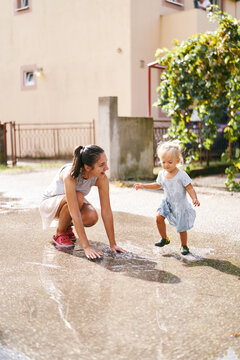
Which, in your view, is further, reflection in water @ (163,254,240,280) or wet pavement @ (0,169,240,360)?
reflection in water @ (163,254,240,280)

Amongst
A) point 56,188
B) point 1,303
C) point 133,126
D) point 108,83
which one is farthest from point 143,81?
point 1,303

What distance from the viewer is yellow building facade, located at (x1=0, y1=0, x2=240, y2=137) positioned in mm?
13734

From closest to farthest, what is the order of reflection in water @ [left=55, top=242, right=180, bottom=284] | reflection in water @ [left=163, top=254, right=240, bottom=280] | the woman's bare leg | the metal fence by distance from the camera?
A: 1. reflection in water @ [left=55, top=242, right=180, bottom=284]
2. reflection in water @ [left=163, top=254, right=240, bottom=280]
3. the woman's bare leg
4. the metal fence

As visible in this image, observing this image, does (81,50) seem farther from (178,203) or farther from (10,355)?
(10,355)

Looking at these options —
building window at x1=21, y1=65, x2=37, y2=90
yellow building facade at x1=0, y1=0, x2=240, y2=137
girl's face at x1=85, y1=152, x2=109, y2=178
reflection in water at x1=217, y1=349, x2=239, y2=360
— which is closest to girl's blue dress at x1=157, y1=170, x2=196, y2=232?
girl's face at x1=85, y1=152, x2=109, y2=178

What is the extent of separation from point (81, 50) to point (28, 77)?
272cm

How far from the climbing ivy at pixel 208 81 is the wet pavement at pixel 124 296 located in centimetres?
247

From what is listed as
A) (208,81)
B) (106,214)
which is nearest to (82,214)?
(106,214)

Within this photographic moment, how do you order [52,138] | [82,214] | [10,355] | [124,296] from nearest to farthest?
1. [10,355]
2. [124,296]
3. [82,214]
4. [52,138]

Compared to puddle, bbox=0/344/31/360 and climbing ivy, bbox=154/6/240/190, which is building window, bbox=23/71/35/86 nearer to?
climbing ivy, bbox=154/6/240/190

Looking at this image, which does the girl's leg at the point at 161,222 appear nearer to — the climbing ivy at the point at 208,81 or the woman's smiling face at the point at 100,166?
the woman's smiling face at the point at 100,166

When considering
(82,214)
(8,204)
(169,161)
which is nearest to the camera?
(169,161)

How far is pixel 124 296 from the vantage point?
122 inches

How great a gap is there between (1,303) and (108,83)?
11862mm
